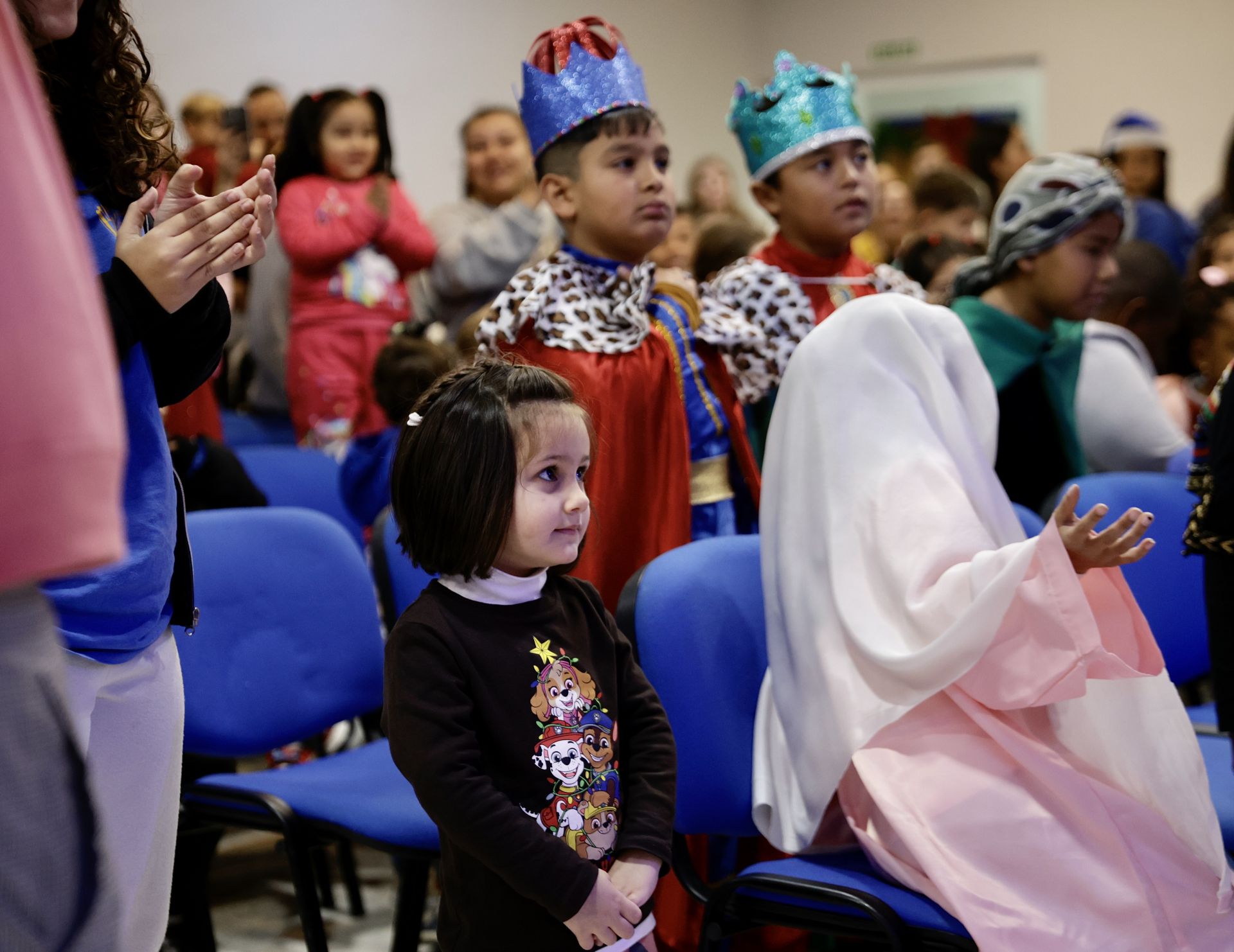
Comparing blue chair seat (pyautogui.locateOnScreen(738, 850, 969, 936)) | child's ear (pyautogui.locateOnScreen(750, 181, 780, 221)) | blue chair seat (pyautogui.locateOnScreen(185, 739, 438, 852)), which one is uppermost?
child's ear (pyautogui.locateOnScreen(750, 181, 780, 221))

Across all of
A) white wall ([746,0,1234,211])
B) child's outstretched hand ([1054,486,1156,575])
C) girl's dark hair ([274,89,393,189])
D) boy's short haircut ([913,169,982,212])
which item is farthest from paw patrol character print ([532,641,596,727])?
white wall ([746,0,1234,211])

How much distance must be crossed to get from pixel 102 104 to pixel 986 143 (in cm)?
802

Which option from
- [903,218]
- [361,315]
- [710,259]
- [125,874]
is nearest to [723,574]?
[125,874]

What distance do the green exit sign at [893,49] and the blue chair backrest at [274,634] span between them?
7.56 metres

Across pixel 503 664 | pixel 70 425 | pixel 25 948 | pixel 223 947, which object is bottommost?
pixel 223 947

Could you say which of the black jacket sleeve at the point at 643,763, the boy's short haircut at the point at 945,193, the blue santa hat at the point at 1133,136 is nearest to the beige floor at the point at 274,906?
the black jacket sleeve at the point at 643,763

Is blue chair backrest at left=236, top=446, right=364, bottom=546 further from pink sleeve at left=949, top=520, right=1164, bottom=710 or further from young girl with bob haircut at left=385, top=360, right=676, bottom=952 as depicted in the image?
pink sleeve at left=949, top=520, right=1164, bottom=710

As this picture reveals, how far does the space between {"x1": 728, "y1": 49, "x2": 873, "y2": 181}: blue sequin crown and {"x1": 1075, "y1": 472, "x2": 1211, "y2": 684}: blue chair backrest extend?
2.99 feet

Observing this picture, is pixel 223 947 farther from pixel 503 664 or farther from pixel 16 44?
pixel 16 44

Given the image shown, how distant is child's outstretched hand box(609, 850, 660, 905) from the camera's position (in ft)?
4.94

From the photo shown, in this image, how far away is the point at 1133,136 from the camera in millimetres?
6453

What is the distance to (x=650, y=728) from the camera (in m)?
1.63

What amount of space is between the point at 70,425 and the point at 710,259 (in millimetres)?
3402

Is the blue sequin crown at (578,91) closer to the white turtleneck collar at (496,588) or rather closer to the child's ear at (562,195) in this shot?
the child's ear at (562,195)
